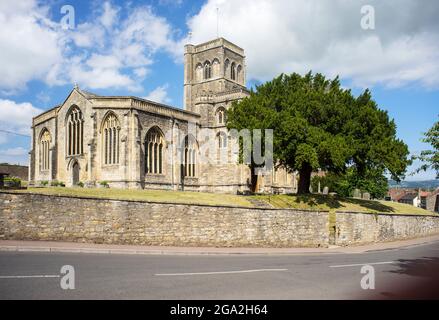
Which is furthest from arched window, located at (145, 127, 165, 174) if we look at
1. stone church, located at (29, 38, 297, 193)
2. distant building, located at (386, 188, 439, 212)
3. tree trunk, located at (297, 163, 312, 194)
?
distant building, located at (386, 188, 439, 212)

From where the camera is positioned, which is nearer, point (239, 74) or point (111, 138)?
point (111, 138)

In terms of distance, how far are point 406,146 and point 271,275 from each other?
24505 mm

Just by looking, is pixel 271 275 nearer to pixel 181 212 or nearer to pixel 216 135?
pixel 181 212

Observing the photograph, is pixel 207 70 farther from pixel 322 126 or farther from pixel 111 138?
pixel 322 126

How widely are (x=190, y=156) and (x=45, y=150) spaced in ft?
54.8

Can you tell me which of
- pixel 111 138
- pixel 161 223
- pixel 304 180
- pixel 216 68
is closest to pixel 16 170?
pixel 111 138

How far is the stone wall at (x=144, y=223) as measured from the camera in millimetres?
16094

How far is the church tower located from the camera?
187ft

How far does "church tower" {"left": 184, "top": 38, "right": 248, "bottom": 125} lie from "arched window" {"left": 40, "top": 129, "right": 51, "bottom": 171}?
69.9 ft

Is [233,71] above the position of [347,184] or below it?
above

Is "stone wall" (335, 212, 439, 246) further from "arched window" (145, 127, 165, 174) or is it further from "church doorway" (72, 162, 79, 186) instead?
"church doorway" (72, 162, 79, 186)

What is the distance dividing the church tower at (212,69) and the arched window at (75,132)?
67.8ft

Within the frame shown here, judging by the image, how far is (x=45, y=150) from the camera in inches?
1687
